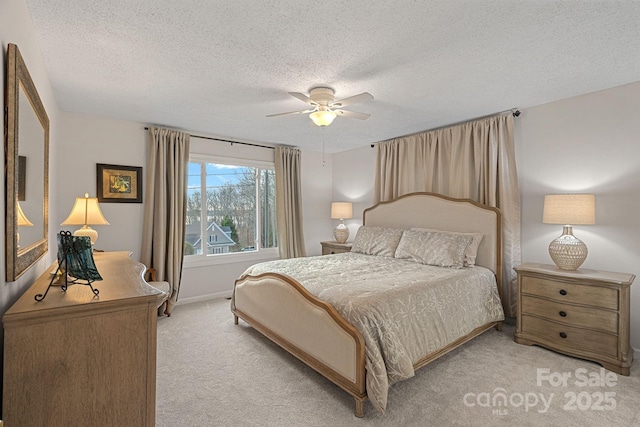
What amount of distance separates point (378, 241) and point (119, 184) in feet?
11.3


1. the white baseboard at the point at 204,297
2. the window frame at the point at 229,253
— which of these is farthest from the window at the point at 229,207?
the white baseboard at the point at 204,297

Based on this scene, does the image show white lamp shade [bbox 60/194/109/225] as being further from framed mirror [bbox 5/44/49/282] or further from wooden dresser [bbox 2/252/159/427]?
wooden dresser [bbox 2/252/159/427]

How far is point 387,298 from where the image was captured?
7.27 feet

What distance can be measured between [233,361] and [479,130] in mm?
3686

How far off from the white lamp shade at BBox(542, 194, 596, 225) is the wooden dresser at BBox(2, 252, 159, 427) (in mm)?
3247

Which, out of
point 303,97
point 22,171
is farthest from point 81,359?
point 303,97

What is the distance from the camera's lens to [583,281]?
2561 mm

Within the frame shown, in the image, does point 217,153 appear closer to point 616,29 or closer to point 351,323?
point 351,323

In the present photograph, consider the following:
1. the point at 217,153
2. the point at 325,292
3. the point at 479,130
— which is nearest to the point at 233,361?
the point at 325,292

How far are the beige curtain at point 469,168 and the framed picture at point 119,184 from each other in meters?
3.51

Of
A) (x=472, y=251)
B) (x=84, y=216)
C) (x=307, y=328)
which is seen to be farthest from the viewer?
(x=472, y=251)

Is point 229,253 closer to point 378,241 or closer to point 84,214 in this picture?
point 84,214

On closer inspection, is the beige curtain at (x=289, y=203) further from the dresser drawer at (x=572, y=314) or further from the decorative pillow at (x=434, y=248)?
the dresser drawer at (x=572, y=314)

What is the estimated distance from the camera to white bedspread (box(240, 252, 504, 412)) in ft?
6.57
